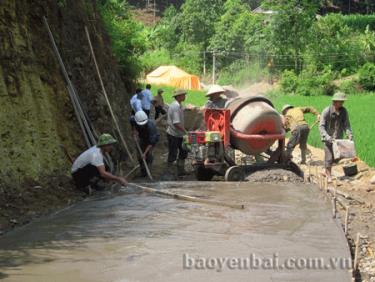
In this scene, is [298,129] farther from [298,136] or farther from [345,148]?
[345,148]

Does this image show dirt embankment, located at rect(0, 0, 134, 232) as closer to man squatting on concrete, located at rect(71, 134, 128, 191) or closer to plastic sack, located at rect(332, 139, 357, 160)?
man squatting on concrete, located at rect(71, 134, 128, 191)

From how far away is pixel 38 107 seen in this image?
966 cm

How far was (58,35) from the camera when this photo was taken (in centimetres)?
1098

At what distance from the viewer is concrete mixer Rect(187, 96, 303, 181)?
34.0ft

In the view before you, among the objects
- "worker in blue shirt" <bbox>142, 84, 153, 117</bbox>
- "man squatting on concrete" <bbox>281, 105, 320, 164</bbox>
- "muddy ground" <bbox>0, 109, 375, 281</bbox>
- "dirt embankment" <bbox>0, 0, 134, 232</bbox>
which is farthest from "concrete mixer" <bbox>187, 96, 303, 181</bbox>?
"worker in blue shirt" <bbox>142, 84, 153, 117</bbox>

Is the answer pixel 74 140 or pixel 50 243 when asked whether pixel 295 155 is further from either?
pixel 50 243

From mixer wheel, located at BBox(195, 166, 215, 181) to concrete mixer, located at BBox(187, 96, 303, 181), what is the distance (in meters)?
0.11

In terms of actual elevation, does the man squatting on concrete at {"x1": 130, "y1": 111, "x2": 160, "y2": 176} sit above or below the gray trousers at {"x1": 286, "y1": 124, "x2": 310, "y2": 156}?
above

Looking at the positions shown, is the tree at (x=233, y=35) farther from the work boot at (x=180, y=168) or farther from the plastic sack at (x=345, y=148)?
the plastic sack at (x=345, y=148)

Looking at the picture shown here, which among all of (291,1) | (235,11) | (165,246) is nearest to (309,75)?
(291,1)

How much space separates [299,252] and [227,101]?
18.9ft

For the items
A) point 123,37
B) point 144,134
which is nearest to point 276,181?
point 144,134

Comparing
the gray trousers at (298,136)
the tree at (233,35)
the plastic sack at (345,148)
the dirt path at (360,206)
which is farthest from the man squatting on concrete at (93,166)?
the tree at (233,35)

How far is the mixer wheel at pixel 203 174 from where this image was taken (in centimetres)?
1098
